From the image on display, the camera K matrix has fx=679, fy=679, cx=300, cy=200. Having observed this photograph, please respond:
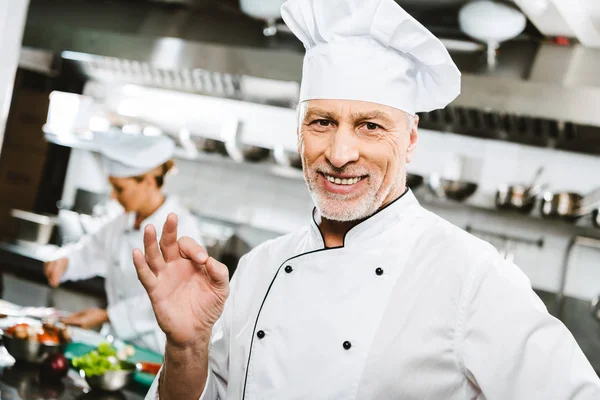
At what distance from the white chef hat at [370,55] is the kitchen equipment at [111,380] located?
109cm

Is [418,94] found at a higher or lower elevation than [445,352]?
higher

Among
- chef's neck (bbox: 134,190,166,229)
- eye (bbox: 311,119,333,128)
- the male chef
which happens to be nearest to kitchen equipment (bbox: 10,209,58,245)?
chef's neck (bbox: 134,190,166,229)

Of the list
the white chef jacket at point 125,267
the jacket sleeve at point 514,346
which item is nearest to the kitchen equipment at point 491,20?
the white chef jacket at point 125,267

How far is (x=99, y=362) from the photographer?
219cm

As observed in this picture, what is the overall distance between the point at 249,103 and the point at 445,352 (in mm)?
4224

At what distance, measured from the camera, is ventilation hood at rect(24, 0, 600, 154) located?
3555 mm

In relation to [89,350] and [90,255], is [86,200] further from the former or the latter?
[89,350]

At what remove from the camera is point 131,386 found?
2.25 metres

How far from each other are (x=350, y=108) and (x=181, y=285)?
1.76 ft

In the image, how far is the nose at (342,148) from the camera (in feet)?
4.81

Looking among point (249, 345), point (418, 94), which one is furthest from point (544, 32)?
point (249, 345)

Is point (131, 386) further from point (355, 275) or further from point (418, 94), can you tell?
point (418, 94)

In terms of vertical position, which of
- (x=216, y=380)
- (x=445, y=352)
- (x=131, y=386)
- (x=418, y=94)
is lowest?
(x=131, y=386)

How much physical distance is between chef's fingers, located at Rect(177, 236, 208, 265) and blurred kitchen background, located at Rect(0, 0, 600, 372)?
2.26m
